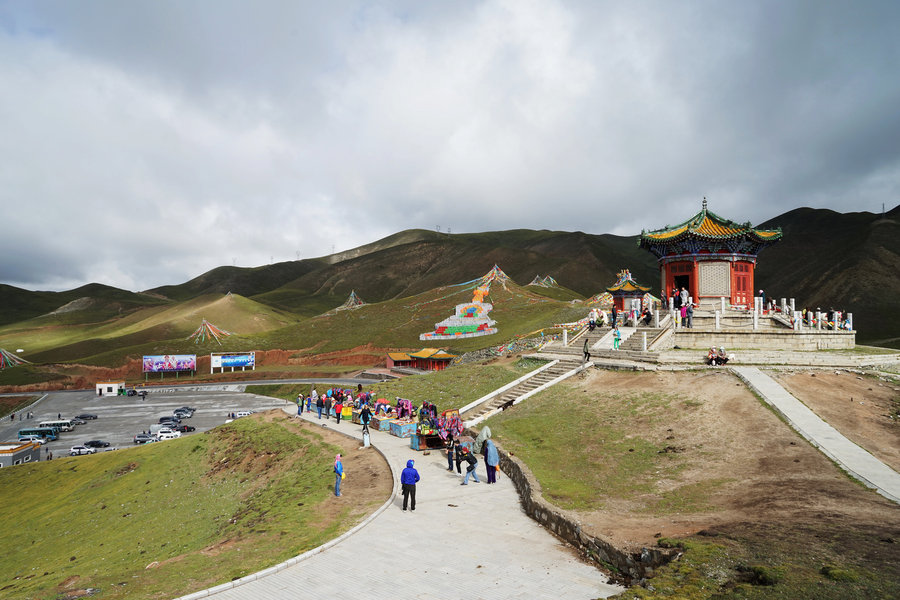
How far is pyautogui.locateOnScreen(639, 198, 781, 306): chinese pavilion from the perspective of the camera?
36031mm

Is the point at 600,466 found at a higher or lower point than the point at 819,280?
lower

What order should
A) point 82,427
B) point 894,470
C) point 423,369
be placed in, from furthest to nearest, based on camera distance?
point 423,369, point 82,427, point 894,470

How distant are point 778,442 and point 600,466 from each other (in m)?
5.53

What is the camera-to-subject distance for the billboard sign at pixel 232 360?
78.4 metres

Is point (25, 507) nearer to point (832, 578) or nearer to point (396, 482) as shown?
point (396, 482)

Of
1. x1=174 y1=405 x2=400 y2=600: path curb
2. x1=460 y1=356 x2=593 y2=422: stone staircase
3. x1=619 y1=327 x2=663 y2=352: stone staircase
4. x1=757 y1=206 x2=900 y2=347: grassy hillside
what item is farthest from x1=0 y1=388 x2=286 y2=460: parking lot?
x1=757 y1=206 x2=900 y2=347: grassy hillside

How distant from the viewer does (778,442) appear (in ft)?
51.4

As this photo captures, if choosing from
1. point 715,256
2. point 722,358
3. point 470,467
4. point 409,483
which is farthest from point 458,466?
point 715,256

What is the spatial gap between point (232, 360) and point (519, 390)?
6416cm

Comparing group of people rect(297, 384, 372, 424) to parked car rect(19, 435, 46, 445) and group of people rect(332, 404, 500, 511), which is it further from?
parked car rect(19, 435, 46, 445)

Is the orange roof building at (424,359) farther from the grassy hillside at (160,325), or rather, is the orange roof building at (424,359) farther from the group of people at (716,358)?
the grassy hillside at (160,325)

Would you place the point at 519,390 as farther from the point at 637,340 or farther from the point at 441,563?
the point at 441,563

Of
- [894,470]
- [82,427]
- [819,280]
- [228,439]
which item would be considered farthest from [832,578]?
[819,280]

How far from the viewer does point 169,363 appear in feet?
254
